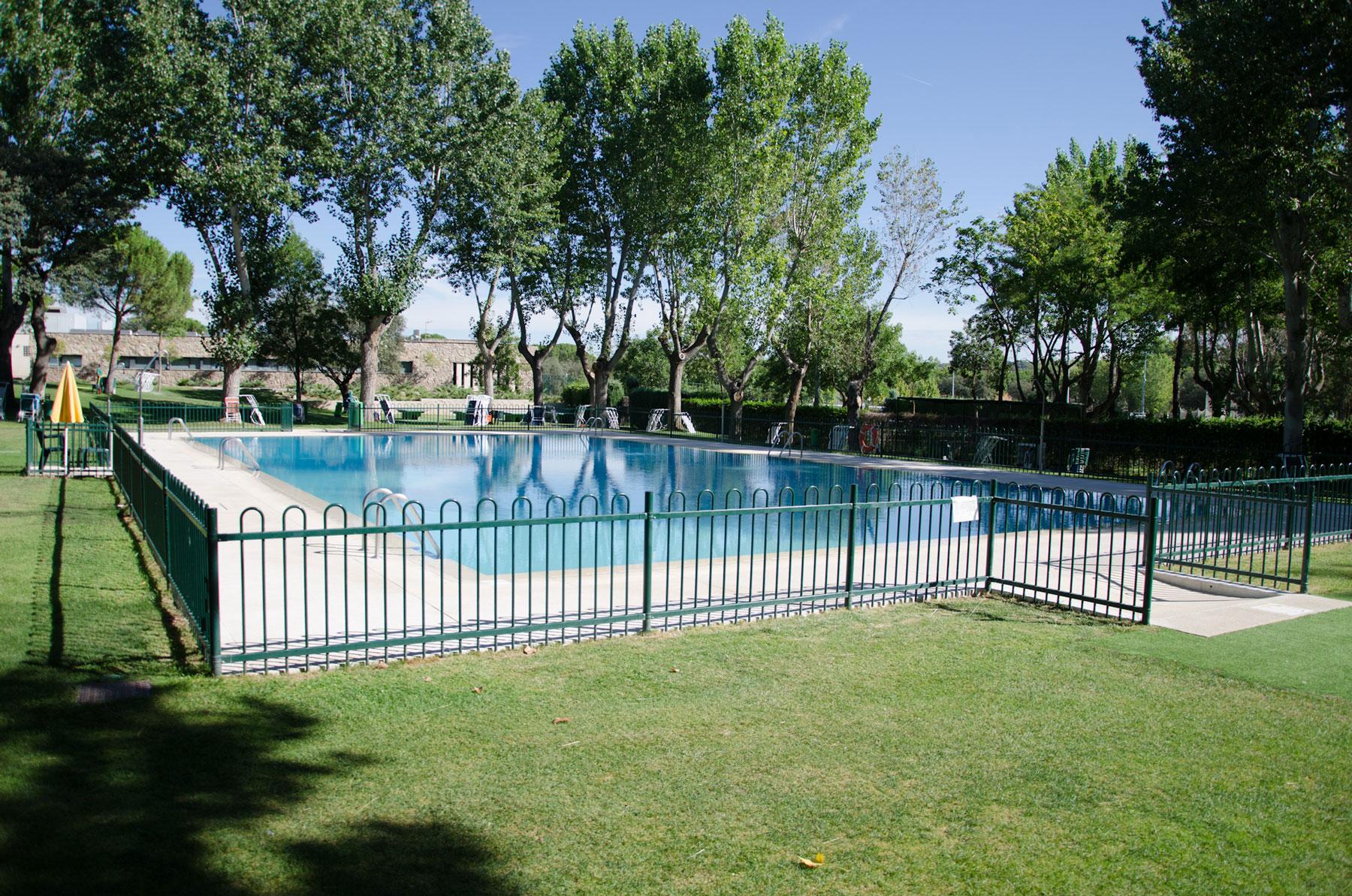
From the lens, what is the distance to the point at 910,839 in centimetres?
424

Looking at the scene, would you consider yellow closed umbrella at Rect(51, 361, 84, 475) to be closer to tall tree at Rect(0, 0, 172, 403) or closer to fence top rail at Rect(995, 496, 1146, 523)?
fence top rail at Rect(995, 496, 1146, 523)

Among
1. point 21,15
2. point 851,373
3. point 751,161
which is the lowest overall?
point 851,373

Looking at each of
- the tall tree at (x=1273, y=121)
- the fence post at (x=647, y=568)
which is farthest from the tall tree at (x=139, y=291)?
the fence post at (x=647, y=568)

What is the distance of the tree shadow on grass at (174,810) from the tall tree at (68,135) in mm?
31321

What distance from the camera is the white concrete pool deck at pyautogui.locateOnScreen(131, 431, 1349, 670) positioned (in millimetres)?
7395

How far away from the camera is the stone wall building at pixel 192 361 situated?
192 feet

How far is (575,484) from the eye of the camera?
22125 millimetres

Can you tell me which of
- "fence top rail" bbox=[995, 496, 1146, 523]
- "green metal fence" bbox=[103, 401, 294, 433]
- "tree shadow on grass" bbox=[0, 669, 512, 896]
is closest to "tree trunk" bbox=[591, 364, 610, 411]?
"green metal fence" bbox=[103, 401, 294, 433]

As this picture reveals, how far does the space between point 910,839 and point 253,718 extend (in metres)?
3.85

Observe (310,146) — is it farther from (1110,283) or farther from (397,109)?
(1110,283)

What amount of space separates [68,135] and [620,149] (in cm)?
2095

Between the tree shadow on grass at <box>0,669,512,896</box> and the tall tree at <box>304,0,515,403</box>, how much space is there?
31.9 meters

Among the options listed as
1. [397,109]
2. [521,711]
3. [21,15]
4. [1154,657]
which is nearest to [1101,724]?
[1154,657]

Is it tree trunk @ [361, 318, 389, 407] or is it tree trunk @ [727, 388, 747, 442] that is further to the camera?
tree trunk @ [361, 318, 389, 407]
